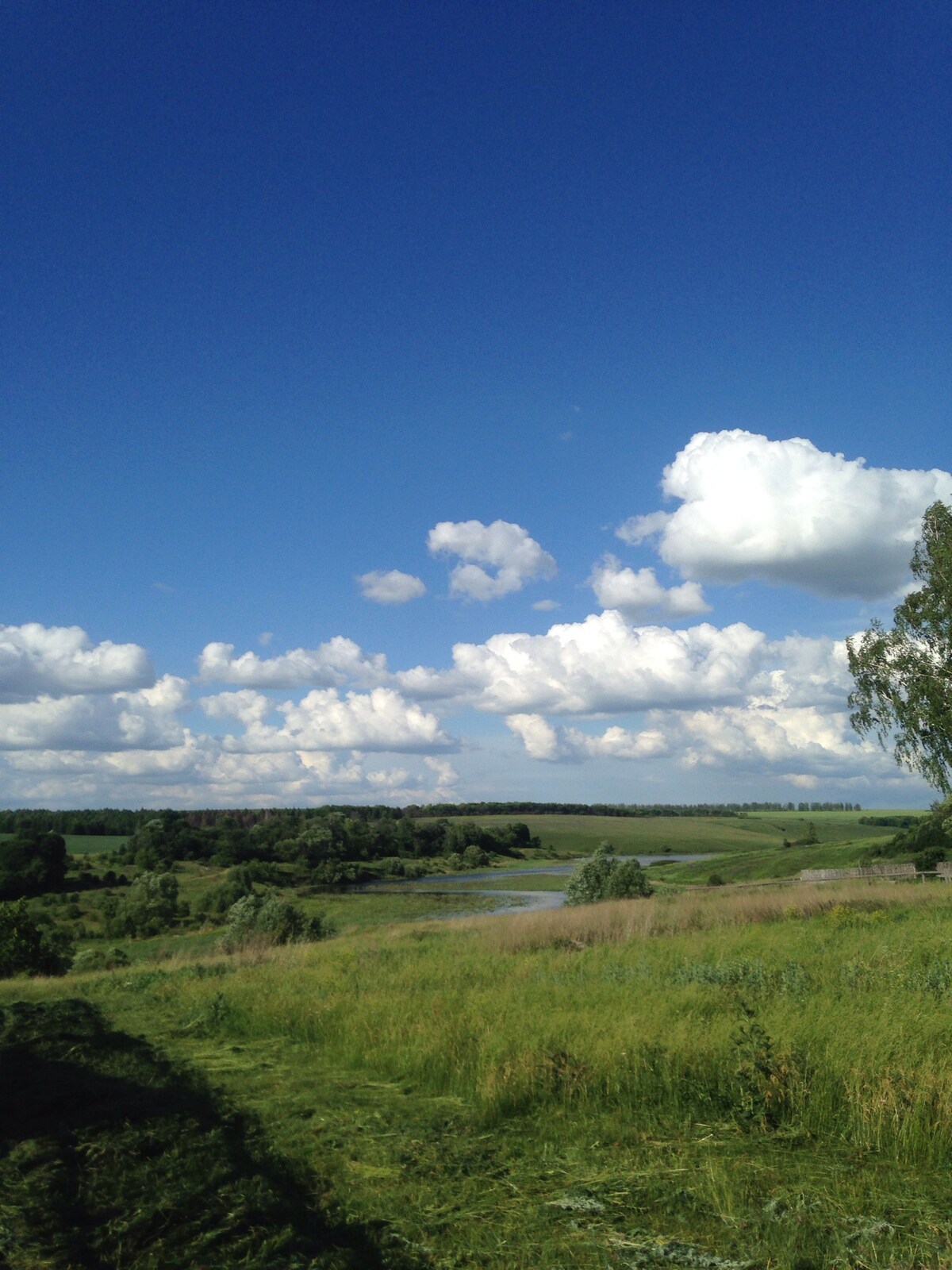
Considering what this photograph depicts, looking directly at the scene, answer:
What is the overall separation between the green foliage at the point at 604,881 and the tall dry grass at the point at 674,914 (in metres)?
9.40

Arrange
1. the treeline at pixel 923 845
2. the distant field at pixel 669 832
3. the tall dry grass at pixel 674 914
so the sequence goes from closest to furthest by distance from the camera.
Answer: the tall dry grass at pixel 674 914 → the treeline at pixel 923 845 → the distant field at pixel 669 832

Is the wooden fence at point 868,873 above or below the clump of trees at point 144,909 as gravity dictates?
above

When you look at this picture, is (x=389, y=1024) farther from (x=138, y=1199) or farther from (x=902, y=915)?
(x=902, y=915)

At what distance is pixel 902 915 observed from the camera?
1819cm

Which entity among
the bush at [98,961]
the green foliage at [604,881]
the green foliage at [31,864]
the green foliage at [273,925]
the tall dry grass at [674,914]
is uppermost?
the tall dry grass at [674,914]

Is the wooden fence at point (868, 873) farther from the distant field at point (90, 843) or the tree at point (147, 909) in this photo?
the distant field at point (90, 843)

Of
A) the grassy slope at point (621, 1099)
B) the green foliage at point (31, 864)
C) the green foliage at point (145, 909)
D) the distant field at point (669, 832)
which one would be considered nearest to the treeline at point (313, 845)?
the green foliage at point (31, 864)

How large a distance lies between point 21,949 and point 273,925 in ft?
34.6

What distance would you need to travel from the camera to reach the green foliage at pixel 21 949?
30391 mm

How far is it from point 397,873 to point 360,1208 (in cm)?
10157

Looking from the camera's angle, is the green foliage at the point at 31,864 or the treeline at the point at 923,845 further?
the green foliage at the point at 31,864

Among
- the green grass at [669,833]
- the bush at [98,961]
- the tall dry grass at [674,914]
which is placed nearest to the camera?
the tall dry grass at [674,914]

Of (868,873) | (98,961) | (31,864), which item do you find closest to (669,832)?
(31,864)

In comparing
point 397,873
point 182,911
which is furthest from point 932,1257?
point 397,873
